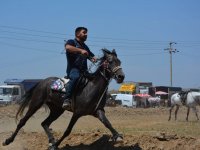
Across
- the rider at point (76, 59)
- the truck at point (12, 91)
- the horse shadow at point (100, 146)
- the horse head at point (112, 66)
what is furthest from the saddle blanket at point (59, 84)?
the truck at point (12, 91)

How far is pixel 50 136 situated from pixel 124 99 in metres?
45.3

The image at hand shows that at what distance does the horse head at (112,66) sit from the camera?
1146cm

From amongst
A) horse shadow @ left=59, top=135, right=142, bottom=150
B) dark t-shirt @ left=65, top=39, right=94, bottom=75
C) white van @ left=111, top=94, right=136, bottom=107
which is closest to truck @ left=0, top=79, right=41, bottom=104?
white van @ left=111, top=94, right=136, bottom=107

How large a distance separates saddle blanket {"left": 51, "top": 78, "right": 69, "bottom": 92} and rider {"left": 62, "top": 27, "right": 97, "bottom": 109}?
0.25 m

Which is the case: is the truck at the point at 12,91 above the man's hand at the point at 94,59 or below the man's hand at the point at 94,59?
below

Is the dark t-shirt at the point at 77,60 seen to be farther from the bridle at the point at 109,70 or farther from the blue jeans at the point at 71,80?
the bridle at the point at 109,70

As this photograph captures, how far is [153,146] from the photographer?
12.4m

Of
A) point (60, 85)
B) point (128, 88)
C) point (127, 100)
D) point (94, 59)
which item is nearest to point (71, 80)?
point (60, 85)

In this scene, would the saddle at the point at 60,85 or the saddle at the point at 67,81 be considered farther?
the saddle at the point at 60,85

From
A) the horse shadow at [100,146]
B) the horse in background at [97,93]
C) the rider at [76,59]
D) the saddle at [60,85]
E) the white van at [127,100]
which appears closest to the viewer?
the horse in background at [97,93]

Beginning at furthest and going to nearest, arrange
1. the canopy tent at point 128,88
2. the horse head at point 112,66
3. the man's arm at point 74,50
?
the canopy tent at point 128,88, the man's arm at point 74,50, the horse head at point 112,66

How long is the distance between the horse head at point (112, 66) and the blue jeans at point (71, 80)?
79 cm

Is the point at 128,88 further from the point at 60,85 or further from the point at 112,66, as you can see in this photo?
the point at 112,66

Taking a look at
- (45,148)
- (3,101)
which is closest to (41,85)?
(45,148)
